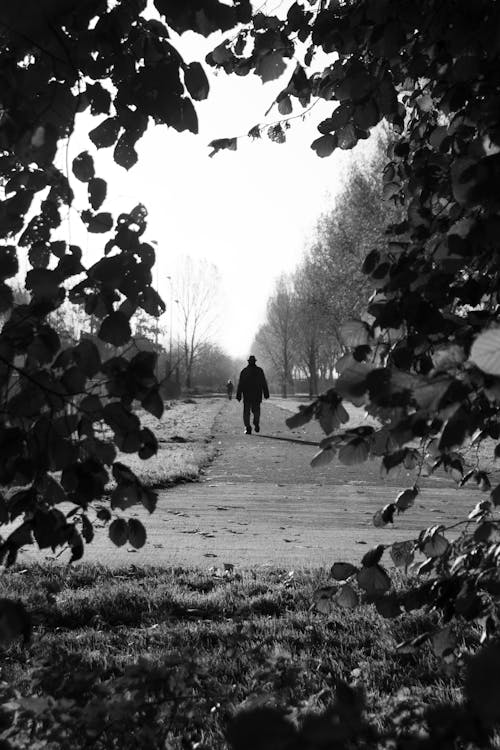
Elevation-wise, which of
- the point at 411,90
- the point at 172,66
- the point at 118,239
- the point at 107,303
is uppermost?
the point at 411,90

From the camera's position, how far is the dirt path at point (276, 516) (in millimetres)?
5102

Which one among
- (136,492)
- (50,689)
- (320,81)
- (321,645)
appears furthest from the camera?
(321,645)

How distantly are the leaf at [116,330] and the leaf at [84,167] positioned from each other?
49cm

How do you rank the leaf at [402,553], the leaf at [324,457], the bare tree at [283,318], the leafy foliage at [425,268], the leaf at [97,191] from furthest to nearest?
the bare tree at [283,318]
the leaf at [402,553]
the leaf at [97,191]
the leaf at [324,457]
the leafy foliage at [425,268]

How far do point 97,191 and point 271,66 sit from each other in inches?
42.0

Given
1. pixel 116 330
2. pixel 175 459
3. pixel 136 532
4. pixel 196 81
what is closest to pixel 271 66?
pixel 196 81

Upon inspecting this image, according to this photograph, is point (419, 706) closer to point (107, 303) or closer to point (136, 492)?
point (136, 492)

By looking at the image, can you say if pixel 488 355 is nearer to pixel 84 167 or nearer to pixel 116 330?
pixel 116 330

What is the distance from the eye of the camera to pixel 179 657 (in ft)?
7.77

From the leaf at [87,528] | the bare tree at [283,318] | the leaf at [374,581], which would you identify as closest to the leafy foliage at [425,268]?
the leaf at [374,581]

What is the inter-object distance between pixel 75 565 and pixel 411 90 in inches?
143

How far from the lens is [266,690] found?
2.45 metres

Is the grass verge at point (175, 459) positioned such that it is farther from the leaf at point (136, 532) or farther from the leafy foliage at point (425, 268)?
the leaf at point (136, 532)

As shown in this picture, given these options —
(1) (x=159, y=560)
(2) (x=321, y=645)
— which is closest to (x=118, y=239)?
(2) (x=321, y=645)
